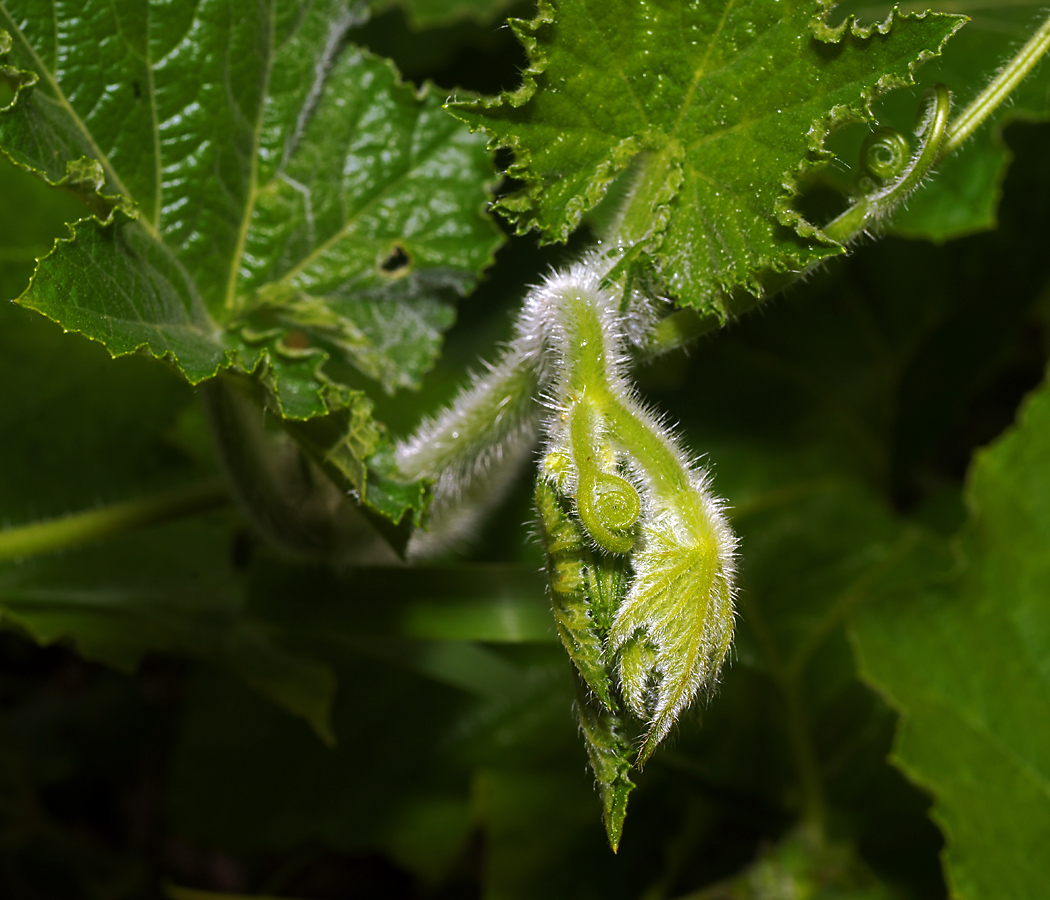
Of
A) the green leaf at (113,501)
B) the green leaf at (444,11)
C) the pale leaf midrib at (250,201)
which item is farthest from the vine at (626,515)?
the green leaf at (444,11)

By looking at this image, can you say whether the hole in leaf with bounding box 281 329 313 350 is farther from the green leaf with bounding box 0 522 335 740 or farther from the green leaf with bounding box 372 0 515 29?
the green leaf with bounding box 372 0 515 29

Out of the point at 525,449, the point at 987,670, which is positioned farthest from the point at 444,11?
the point at 987,670

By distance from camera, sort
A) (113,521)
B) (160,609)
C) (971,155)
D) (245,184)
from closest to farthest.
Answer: (245,184) < (113,521) < (971,155) < (160,609)

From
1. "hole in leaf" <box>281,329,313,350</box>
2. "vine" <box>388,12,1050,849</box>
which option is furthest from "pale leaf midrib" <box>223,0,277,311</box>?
"vine" <box>388,12,1050,849</box>

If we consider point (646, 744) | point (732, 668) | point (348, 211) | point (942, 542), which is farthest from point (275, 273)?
point (942, 542)

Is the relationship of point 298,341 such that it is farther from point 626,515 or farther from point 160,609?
point 626,515

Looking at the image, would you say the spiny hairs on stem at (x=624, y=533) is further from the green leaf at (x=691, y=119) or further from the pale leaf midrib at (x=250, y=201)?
the pale leaf midrib at (x=250, y=201)

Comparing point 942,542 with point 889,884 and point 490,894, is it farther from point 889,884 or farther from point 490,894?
point 490,894

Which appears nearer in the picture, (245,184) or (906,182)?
(906,182)
